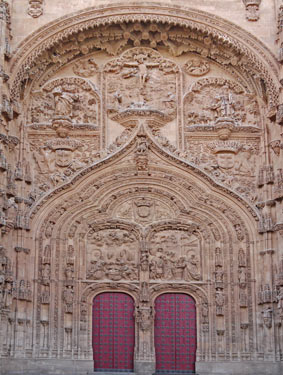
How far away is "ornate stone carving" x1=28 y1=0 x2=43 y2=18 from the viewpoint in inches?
699

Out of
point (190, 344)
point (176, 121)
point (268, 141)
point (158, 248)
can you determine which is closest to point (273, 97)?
point (268, 141)

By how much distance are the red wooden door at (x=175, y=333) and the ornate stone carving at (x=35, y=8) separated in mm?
7101

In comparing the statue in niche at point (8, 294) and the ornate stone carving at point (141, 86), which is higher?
the ornate stone carving at point (141, 86)

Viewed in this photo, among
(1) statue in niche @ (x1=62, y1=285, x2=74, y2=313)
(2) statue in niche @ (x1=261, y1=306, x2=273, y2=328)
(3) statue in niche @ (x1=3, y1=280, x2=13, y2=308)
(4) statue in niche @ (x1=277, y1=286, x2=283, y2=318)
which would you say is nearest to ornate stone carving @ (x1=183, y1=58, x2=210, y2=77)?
(4) statue in niche @ (x1=277, y1=286, x2=283, y2=318)

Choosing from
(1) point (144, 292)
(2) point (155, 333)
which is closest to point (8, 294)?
(1) point (144, 292)

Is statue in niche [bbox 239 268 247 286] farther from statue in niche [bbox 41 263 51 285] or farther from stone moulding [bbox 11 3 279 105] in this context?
statue in niche [bbox 41 263 51 285]

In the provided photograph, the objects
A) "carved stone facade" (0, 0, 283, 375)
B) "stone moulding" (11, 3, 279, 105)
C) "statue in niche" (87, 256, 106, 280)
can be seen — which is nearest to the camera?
"carved stone facade" (0, 0, 283, 375)

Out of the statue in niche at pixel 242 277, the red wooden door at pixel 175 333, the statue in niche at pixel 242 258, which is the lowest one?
the red wooden door at pixel 175 333

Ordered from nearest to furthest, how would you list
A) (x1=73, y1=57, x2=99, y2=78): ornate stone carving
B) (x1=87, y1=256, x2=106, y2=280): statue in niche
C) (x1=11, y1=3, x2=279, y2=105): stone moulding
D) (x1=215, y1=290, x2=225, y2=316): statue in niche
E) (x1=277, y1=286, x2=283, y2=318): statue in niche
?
1. (x1=277, y1=286, x2=283, y2=318): statue in niche
2. (x1=215, y1=290, x2=225, y2=316): statue in niche
3. (x1=87, y1=256, x2=106, y2=280): statue in niche
4. (x1=11, y1=3, x2=279, y2=105): stone moulding
5. (x1=73, y1=57, x2=99, y2=78): ornate stone carving

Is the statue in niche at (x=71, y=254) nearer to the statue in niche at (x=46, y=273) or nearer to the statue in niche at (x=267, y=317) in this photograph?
the statue in niche at (x=46, y=273)

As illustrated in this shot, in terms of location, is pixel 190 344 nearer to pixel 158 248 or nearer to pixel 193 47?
pixel 158 248

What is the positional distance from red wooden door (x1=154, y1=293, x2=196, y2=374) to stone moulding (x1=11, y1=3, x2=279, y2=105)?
16.6ft

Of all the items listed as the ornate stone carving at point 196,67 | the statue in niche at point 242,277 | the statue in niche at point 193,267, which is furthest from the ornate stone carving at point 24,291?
the ornate stone carving at point 196,67

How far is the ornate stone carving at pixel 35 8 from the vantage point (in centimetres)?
1775
